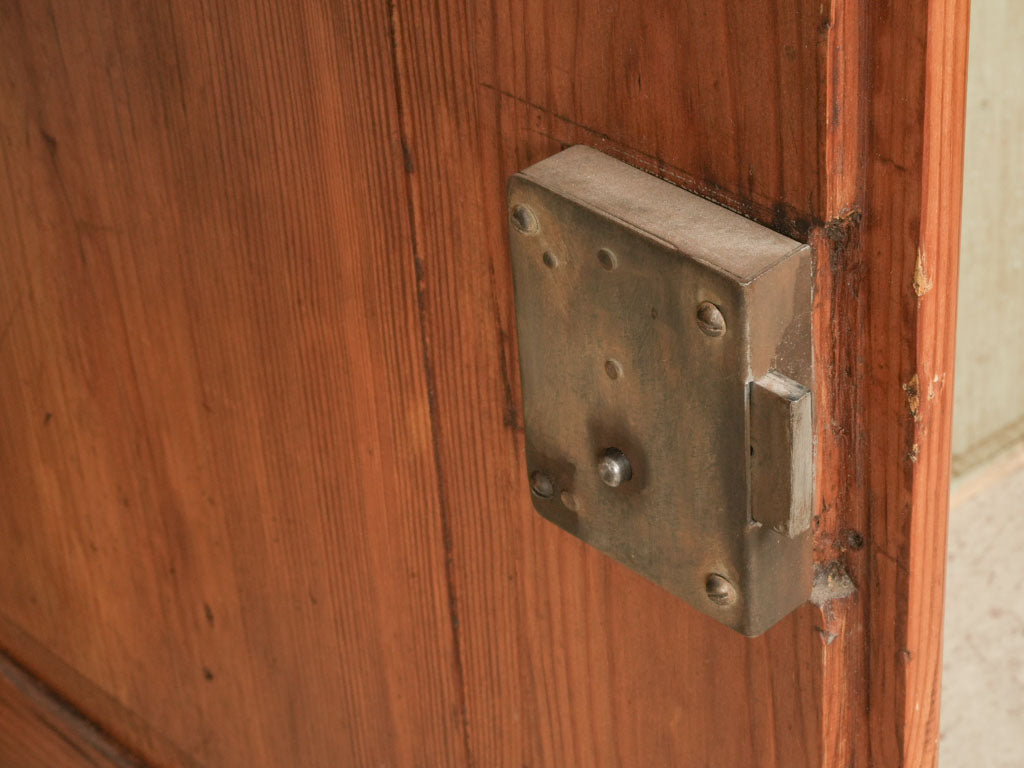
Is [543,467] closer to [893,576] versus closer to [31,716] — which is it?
[893,576]

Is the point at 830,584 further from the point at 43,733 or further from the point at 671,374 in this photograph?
the point at 43,733

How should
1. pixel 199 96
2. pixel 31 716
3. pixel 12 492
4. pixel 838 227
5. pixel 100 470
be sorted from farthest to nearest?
pixel 31 716 → pixel 12 492 → pixel 100 470 → pixel 199 96 → pixel 838 227

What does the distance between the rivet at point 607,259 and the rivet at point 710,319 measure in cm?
3

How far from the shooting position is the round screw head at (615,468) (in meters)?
0.45

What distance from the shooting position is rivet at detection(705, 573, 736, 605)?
1.42 feet

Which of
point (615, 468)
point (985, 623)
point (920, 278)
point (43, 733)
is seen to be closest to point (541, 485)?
point (615, 468)

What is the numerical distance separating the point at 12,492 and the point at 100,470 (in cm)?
14

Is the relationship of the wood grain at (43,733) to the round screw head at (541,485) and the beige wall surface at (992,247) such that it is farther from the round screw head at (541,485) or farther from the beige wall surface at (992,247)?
the beige wall surface at (992,247)

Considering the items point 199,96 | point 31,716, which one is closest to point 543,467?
point 199,96

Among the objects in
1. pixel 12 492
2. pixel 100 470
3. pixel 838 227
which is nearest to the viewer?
pixel 838 227

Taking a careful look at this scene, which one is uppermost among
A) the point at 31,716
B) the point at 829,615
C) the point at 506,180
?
the point at 506,180

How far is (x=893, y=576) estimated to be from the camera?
428 millimetres

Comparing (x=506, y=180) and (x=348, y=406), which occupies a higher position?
(x=506, y=180)

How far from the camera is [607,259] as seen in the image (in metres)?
0.42
